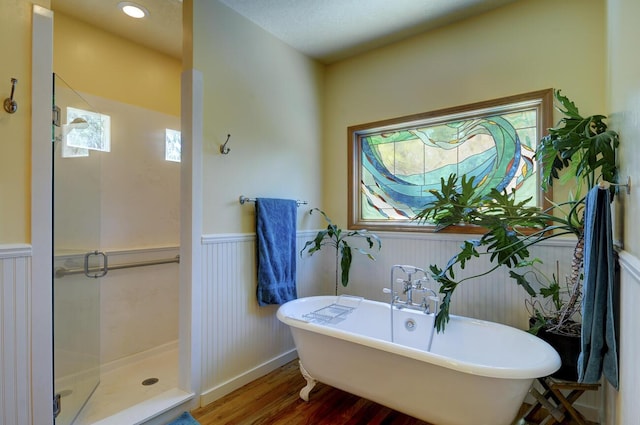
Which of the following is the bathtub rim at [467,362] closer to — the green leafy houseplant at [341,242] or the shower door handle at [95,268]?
the green leafy houseplant at [341,242]

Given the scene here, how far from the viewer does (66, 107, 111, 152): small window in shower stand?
199 cm

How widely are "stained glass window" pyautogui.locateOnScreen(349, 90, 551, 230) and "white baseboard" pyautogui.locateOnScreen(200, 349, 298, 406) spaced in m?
1.33

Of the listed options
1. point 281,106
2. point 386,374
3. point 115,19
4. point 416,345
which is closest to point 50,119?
point 115,19

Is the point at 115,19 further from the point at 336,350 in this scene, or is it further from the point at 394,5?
the point at 336,350

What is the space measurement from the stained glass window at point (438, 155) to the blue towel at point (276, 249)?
0.68 metres

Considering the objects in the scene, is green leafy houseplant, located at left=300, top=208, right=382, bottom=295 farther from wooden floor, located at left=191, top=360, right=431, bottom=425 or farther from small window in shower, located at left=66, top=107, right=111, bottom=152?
small window in shower, located at left=66, top=107, right=111, bottom=152

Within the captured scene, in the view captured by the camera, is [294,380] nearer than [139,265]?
Yes

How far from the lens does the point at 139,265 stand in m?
2.76

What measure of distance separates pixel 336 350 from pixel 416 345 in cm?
63

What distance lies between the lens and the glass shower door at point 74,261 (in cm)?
173

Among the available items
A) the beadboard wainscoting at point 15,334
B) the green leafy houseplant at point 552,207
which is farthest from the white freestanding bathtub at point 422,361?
the beadboard wainscoting at point 15,334

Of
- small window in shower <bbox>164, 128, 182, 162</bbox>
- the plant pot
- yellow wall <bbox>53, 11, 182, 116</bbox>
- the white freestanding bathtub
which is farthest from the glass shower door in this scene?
the plant pot

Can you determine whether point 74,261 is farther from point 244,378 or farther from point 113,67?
point 113,67

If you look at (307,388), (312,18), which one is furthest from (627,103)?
(307,388)
